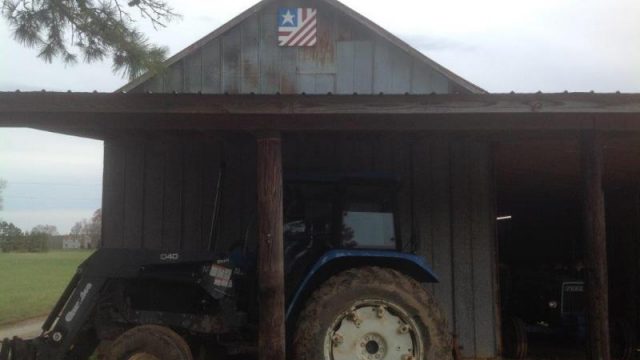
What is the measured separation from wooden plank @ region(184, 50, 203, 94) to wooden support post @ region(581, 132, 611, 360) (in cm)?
645

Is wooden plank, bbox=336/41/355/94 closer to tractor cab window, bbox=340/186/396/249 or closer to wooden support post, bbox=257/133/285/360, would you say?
tractor cab window, bbox=340/186/396/249

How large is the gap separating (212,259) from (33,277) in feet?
105

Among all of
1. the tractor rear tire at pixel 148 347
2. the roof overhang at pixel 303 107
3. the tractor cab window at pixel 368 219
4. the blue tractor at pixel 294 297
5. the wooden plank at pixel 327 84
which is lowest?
the tractor rear tire at pixel 148 347

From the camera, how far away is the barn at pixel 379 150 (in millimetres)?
6812

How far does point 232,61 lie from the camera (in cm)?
1175

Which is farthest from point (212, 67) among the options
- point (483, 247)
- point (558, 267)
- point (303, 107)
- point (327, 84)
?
point (558, 267)

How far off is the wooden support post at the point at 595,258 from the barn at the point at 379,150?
0.02 meters

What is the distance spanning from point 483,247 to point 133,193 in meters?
4.86

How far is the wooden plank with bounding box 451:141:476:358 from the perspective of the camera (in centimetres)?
952

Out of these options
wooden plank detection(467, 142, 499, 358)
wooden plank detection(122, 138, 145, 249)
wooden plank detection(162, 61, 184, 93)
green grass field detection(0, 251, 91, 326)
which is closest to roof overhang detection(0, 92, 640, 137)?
wooden plank detection(467, 142, 499, 358)

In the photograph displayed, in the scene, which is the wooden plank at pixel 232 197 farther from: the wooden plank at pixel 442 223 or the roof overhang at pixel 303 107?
the roof overhang at pixel 303 107

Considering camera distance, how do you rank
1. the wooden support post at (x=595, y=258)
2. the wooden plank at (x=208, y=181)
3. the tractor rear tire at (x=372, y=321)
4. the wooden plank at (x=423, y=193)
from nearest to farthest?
the tractor rear tire at (x=372, y=321) → the wooden support post at (x=595, y=258) → the wooden plank at (x=423, y=193) → the wooden plank at (x=208, y=181)

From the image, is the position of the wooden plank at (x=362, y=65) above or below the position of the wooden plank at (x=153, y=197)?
above

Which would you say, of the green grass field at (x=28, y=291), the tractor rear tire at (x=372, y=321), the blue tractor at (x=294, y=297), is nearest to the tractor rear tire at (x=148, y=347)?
the blue tractor at (x=294, y=297)
